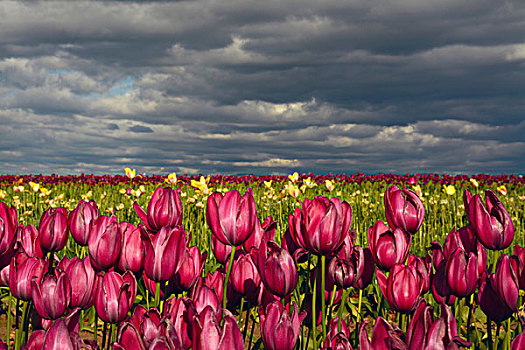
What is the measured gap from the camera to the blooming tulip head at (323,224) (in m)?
1.56

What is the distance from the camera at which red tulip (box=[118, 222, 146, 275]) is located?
165cm

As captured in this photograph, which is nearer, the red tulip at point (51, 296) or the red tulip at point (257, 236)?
the red tulip at point (51, 296)

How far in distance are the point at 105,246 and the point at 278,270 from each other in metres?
0.64

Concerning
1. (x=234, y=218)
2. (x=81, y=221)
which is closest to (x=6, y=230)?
(x=81, y=221)

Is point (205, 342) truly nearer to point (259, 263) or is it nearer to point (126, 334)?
point (126, 334)

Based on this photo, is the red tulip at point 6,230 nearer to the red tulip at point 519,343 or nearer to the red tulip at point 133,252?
the red tulip at point 133,252

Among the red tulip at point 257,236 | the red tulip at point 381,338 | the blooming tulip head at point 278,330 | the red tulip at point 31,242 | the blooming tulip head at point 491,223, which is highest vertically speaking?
the blooming tulip head at point 491,223

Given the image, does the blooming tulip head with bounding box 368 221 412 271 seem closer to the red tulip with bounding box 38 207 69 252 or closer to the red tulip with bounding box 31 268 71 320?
the red tulip with bounding box 31 268 71 320

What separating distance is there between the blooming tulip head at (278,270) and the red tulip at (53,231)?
0.93 meters

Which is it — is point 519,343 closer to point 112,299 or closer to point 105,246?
point 112,299

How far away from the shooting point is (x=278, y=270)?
1508mm

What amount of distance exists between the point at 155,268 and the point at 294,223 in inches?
20.3

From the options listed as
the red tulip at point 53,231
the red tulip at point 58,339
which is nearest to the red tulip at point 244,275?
the red tulip at point 58,339

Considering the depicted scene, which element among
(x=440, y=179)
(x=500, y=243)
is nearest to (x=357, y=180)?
(x=440, y=179)
